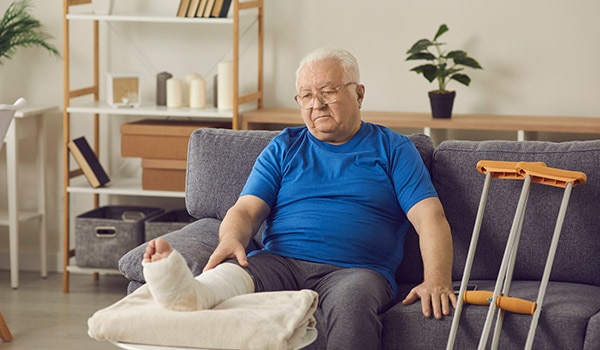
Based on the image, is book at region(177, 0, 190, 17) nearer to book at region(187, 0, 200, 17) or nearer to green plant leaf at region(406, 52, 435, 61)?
book at region(187, 0, 200, 17)

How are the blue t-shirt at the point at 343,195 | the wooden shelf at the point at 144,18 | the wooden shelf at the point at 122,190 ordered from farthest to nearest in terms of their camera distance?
1. the wooden shelf at the point at 122,190
2. the wooden shelf at the point at 144,18
3. the blue t-shirt at the point at 343,195

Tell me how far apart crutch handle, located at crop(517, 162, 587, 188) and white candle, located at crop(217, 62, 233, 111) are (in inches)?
71.7

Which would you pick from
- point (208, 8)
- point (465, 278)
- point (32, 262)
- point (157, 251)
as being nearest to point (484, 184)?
point (465, 278)

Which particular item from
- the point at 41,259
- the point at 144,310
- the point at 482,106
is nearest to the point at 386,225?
the point at 144,310

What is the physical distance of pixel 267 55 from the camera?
14.8ft

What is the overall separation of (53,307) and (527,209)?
7.09ft

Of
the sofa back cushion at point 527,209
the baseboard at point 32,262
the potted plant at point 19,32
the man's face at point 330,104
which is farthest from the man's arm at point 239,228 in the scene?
the baseboard at point 32,262

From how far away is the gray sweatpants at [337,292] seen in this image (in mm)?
2469

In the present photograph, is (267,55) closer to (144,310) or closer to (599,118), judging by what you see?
(599,118)

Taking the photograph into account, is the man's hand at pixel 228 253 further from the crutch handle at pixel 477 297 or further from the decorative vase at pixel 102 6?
the decorative vase at pixel 102 6

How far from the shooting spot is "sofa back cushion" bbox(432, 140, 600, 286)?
285cm

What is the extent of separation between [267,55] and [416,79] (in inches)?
27.4

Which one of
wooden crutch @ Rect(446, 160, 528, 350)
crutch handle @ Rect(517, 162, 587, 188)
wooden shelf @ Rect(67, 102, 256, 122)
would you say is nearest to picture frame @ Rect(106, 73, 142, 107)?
wooden shelf @ Rect(67, 102, 256, 122)

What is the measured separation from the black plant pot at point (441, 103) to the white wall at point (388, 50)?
11.7 inches
